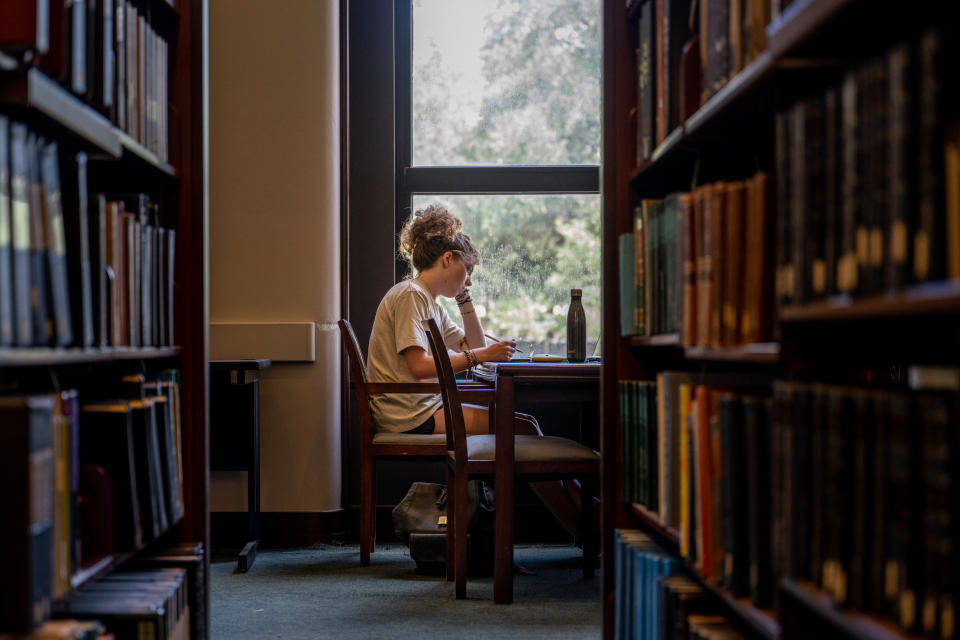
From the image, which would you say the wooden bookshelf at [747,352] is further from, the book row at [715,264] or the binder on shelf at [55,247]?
the binder on shelf at [55,247]

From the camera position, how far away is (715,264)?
4.60ft

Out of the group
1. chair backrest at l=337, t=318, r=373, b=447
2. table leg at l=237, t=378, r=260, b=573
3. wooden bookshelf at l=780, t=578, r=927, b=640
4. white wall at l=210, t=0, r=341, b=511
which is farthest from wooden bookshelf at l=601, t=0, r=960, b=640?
white wall at l=210, t=0, r=341, b=511

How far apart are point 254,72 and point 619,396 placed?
2358 millimetres

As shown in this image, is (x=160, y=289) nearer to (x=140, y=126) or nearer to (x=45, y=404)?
(x=140, y=126)

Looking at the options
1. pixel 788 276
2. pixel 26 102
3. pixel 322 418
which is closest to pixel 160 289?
pixel 26 102

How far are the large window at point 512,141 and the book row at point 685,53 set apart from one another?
2020mm

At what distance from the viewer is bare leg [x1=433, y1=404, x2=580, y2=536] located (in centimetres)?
327

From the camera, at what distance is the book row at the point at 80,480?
1065 mm

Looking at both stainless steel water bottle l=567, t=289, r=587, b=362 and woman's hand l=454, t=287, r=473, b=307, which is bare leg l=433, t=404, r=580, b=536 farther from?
woman's hand l=454, t=287, r=473, b=307

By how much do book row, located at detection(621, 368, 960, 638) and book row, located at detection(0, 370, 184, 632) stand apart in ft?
2.97

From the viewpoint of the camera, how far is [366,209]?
4.03 meters

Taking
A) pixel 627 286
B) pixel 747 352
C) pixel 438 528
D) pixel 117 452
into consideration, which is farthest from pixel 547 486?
pixel 747 352

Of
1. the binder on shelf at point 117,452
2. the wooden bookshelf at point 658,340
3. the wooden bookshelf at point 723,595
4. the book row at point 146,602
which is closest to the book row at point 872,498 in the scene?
the wooden bookshelf at point 723,595

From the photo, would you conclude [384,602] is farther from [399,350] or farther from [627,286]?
[627,286]
